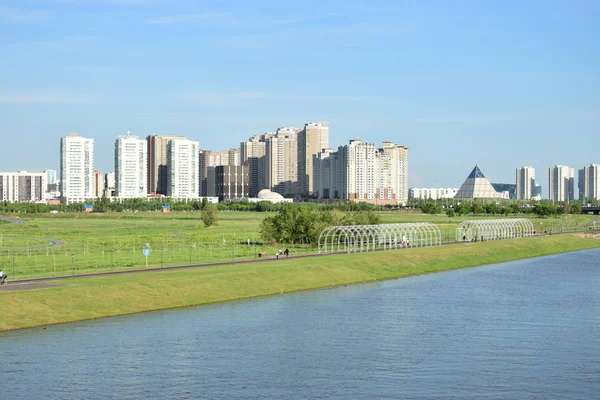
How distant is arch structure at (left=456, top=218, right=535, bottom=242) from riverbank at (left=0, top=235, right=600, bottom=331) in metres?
14.0

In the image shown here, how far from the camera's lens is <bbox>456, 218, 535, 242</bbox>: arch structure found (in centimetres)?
9394

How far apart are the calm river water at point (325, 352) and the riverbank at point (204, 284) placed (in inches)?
65.9

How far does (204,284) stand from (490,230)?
186 ft

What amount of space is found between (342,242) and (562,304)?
122ft

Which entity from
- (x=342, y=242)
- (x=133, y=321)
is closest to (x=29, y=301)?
(x=133, y=321)

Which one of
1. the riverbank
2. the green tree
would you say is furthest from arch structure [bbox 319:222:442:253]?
the green tree

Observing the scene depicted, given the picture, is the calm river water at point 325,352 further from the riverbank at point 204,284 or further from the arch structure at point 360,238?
the arch structure at point 360,238

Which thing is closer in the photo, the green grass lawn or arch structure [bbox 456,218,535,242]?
the green grass lawn

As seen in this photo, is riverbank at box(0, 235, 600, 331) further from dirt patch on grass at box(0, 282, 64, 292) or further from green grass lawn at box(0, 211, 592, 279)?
green grass lawn at box(0, 211, 592, 279)

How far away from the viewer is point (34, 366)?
29812 mm

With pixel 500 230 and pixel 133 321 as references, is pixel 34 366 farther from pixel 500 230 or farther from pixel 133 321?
pixel 500 230

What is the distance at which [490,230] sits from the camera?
98188 mm

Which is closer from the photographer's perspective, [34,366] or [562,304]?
[34,366]

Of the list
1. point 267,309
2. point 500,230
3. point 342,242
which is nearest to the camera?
point 267,309
